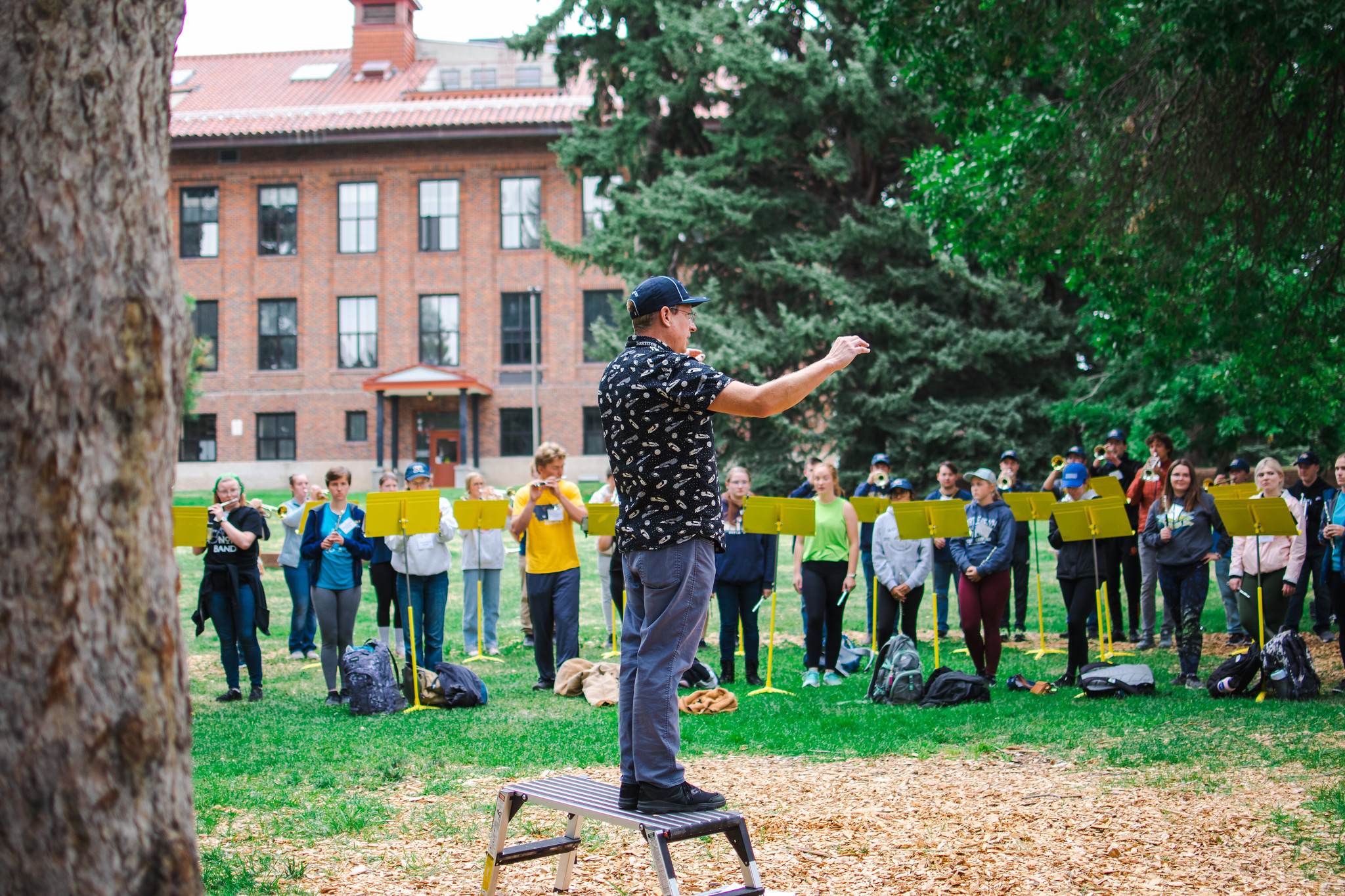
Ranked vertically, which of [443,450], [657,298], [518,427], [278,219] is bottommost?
[657,298]

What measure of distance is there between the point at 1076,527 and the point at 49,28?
9049mm

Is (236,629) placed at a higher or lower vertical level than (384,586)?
lower

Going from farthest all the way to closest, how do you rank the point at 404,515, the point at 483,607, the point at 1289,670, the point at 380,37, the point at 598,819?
the point at 380,37, the point at 483,607, the point at 404,515, the point at 1289,670, the point at 598,819

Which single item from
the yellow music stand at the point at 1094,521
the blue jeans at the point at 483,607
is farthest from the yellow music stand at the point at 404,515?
the yellow music stand at the point at 1094,521

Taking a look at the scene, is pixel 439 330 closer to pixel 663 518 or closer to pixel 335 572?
pixel 335 572

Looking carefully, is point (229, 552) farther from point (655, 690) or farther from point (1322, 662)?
point (1322, 662)

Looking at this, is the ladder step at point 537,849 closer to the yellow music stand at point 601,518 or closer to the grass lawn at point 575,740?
the grass lawn at point 575,740

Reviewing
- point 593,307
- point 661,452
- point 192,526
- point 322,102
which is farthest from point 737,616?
point 322,102

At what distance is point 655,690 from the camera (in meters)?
4.15

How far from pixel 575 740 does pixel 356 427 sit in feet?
122

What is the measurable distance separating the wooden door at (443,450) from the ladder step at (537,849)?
127 feet

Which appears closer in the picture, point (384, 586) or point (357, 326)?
point (384, 586)

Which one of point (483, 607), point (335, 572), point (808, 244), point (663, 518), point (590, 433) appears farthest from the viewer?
point (590, 433)

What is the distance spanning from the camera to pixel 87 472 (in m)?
2.61
